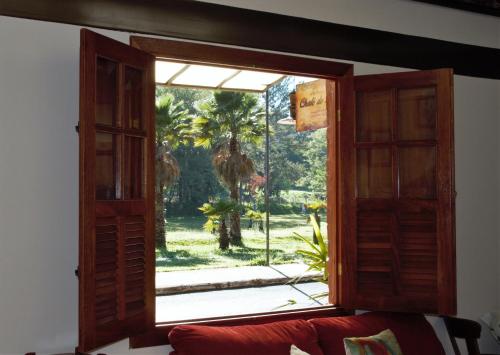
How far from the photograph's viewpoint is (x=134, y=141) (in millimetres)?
2232

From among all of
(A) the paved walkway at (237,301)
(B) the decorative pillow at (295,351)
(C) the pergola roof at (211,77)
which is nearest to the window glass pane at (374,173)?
(B) the decorative pillow at (295,351)

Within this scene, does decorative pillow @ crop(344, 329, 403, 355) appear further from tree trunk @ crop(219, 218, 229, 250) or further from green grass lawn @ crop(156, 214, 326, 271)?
tree trunk @ crop(219, 218, 229, 250)

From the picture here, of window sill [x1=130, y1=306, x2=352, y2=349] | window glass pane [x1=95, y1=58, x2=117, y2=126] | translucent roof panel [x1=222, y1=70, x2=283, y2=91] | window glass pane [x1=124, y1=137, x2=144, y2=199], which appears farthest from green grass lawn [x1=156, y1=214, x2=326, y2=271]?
window glass pane [x1=95, y1=58, x2=117, y2=126]

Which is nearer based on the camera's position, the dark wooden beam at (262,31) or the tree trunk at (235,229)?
the dark wooden beam at (262,31)

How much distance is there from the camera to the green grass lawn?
7844 mm

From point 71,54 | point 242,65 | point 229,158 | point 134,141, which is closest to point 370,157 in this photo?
point 242,65

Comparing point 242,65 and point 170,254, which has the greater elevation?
point 242,65

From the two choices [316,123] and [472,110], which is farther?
[316,123]

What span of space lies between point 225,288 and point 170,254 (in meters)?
1.79

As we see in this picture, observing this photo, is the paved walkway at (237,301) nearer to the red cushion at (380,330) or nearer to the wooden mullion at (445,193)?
the red cushion at (380,330)

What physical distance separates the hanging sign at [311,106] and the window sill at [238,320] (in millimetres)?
2591

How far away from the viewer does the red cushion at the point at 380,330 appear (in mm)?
2520

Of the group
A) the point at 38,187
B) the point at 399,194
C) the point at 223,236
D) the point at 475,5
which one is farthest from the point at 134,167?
the point at 223,236

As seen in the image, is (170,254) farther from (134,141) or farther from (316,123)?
(134,141)
